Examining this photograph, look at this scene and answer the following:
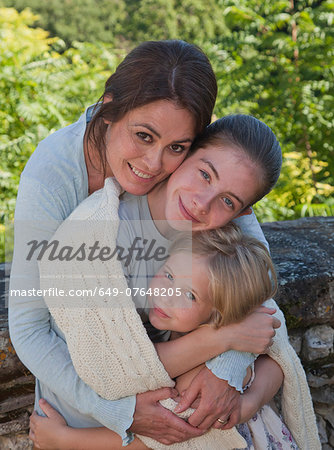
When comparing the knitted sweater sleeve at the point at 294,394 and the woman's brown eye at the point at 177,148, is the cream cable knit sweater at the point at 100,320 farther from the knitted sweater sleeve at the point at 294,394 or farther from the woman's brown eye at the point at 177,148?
the knitted sweater sleeve at the point at 294,394

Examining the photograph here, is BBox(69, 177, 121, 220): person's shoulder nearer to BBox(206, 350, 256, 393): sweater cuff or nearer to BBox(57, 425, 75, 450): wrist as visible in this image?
BBox(206, 350, 256, 393): sweater cuff

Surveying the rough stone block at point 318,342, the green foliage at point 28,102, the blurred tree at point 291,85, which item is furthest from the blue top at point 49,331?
the blurred tree at point 291,85

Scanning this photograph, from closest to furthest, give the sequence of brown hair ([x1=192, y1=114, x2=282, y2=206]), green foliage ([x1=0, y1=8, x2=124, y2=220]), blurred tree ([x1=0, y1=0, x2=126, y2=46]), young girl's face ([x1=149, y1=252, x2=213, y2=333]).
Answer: young girl's face ([x1=149, y1=252, x2=213, y2=333]) < brown hair ([x1=192, y1=114, x2=282, y2=206]) < green foliage ([x1=0, y1=8, x2=124, y2=220]) < blurred tree ([x1=0, y1=0, x2=126, y2=46])

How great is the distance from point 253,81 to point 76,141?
3851 mm

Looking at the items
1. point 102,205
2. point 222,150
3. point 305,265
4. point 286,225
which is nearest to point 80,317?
point 102,205

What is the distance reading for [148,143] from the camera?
162cm

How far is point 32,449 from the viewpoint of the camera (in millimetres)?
1655

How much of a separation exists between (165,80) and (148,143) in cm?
21

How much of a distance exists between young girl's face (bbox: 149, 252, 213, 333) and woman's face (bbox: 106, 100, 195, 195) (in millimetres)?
306

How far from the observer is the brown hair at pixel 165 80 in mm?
1549

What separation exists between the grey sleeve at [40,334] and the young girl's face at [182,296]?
28cm

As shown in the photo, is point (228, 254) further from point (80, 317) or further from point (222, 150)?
point (80, 317)

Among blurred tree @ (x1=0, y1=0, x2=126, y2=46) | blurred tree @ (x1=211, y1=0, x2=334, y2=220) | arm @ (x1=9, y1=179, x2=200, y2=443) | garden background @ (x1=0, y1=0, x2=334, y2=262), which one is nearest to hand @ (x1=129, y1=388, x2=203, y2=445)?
arm @ (x1=9, y1=179, x2=200, y2=443)

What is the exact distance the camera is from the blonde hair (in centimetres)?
153
